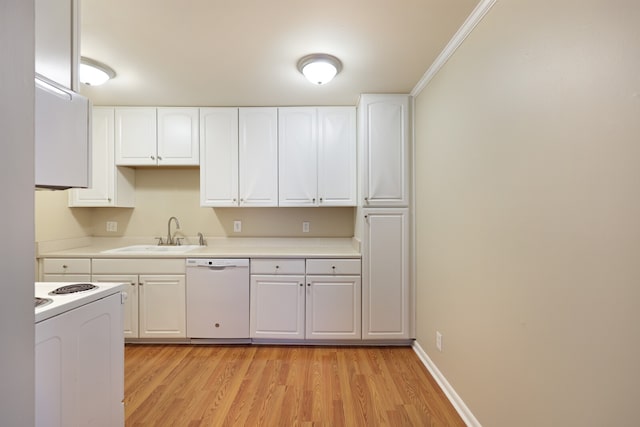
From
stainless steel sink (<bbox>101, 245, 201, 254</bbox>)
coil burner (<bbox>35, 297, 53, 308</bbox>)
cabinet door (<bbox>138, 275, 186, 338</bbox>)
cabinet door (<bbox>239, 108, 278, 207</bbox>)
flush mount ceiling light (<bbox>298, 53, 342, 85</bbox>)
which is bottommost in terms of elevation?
cabinet door (<bbox>138, 275, 186, 338</bbox>)

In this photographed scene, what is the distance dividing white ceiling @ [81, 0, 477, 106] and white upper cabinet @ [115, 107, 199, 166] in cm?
29

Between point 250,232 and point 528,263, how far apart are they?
259 centimetres

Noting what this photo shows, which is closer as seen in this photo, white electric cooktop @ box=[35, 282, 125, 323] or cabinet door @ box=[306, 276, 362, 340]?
white electric cooktop @ box=[35, 282, 125, 323]

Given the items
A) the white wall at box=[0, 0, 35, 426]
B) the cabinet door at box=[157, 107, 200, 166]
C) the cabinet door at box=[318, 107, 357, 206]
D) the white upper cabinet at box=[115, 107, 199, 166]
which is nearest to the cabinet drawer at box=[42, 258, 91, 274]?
the white upper cabinet at box=[115, 107, 199, 166]

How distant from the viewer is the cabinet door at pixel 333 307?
8.40 feet

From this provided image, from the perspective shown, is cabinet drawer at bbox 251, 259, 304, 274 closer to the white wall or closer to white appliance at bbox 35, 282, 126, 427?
white appliance at bbox 35, 282, 126, 427

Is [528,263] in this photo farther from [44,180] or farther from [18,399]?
[44,180]

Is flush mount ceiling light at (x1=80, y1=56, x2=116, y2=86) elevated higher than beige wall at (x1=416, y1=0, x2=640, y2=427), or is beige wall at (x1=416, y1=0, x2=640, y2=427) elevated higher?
flush mount ceiling light at (x1=80, y1=56, x2=116, y2=86)

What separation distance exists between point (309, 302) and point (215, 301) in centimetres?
87

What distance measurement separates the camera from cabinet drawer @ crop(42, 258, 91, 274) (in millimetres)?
2522

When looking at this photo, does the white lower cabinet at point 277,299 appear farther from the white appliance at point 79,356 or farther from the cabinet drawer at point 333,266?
the white appliance at point 79,356

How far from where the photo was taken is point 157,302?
102 inches

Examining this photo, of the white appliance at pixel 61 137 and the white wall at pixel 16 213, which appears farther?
the white appliance at pixel 61 137

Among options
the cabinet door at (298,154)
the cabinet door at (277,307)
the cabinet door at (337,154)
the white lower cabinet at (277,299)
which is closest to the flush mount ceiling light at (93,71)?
the cabinet door at (298,154)
